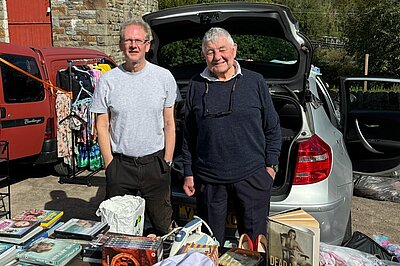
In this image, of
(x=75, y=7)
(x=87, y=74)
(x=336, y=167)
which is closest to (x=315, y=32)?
(x=75, y=7)

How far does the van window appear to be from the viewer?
5.23m

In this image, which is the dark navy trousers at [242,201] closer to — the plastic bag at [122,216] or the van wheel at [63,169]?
the plastic bag at [122,216]

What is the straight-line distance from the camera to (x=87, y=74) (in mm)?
6129

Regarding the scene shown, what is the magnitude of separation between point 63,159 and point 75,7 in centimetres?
755

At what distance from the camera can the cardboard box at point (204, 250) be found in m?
1.68

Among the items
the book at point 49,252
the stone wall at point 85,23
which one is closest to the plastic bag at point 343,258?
the book at point 49,252

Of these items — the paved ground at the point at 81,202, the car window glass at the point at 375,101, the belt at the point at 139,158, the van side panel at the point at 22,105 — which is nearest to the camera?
the belt at the point at 139,158

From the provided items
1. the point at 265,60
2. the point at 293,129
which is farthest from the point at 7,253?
the point at 265,60

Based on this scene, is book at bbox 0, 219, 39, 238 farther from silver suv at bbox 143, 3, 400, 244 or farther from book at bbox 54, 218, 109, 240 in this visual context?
silver suv at bbox 143, 3, 400, 244

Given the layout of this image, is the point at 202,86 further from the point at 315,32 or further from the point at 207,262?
the point at 315,32

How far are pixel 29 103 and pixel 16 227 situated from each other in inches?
150

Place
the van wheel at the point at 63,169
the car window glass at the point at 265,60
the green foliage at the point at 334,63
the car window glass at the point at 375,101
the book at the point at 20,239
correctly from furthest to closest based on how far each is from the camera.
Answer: the green foliage at the point at 334,63, the van wheel at the point at 63,169, the car window glass at the point at 375,101, the car window glass at the point at 265,60, the book at the point at 20,239

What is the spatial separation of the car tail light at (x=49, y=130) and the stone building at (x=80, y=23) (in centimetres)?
685

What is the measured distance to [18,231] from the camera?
192 centimetres
